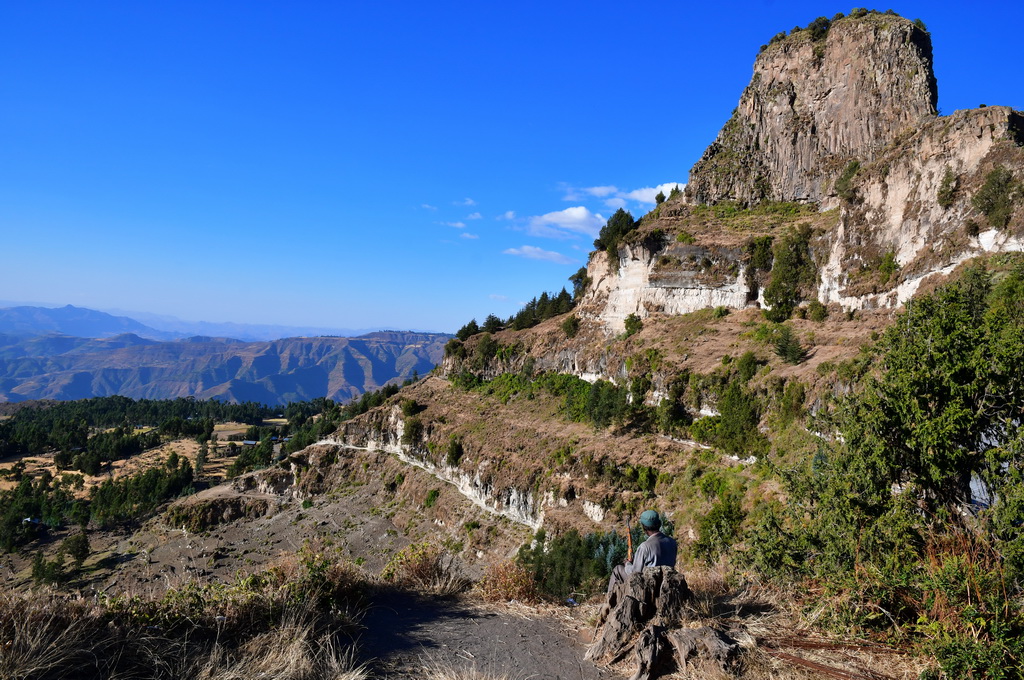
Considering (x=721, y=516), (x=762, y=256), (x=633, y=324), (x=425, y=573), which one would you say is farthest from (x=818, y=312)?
(x=425, y=573)

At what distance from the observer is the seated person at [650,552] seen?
6660 millimetres

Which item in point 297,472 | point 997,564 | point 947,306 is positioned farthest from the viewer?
point 297,472

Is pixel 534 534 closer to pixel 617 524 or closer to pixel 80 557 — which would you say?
pixel 617 524

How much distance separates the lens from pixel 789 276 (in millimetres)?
36312

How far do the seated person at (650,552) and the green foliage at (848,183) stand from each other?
117ft

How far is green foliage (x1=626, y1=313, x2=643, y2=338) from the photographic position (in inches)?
1695

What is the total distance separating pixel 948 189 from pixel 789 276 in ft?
35.8

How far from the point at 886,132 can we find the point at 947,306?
160 ft

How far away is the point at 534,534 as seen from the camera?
32406 millimetres

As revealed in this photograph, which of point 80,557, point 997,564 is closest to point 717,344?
point 997,564

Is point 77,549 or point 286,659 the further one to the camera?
point 77,549

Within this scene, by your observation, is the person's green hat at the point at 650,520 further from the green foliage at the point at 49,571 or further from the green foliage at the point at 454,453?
the green foliage at the point at 49,571

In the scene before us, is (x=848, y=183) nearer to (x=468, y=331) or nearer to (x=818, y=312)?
(x=818, y=312)

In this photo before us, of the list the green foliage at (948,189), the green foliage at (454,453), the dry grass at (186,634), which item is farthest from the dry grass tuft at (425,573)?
the green foliage at (454,453)
